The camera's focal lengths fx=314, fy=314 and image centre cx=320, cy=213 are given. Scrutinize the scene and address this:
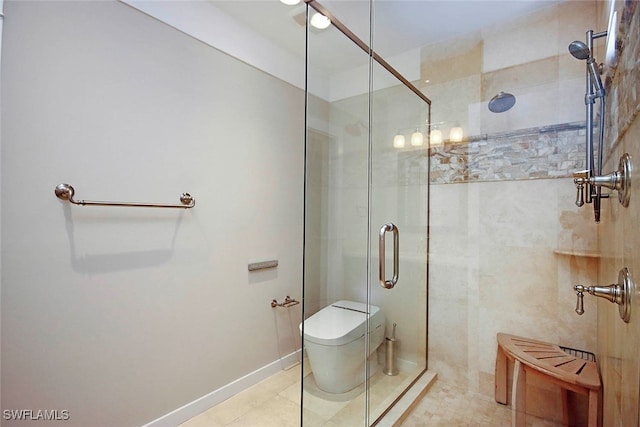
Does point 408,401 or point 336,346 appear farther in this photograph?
point 408,401

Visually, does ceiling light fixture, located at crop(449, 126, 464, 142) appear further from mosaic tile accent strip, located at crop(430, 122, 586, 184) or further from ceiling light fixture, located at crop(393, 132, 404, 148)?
ceiling light fixture, located at crop(393, 132, 404, 148)

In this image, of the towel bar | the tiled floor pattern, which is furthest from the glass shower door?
the towel bar

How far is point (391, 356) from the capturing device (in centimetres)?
207

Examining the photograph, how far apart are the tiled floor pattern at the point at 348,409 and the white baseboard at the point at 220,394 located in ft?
0.11

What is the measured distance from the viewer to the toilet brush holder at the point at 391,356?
2039 millimetres

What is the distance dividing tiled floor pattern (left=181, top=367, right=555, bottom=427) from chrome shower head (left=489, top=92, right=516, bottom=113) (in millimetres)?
1703

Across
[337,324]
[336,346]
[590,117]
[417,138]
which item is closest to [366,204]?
[417,138]

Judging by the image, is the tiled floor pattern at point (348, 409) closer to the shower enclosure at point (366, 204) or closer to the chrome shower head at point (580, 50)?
the shower enclosure at point (366, 204)

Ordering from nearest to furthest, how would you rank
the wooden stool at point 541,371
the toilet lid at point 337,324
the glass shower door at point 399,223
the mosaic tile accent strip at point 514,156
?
the wooden stool at point 541,371
the mosaic tile accent strip at point 514,156
the toilet lid at point 337,324
the glass shower door at point 399,223

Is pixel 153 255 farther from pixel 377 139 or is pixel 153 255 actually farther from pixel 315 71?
pixel 377 139

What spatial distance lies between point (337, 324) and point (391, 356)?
53cm

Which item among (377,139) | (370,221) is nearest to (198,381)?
(370,221)

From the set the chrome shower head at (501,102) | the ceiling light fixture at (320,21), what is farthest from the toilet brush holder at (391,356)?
the ceiling light fixture at (320,21)

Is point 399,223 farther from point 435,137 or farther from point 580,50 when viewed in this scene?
point 580,50
